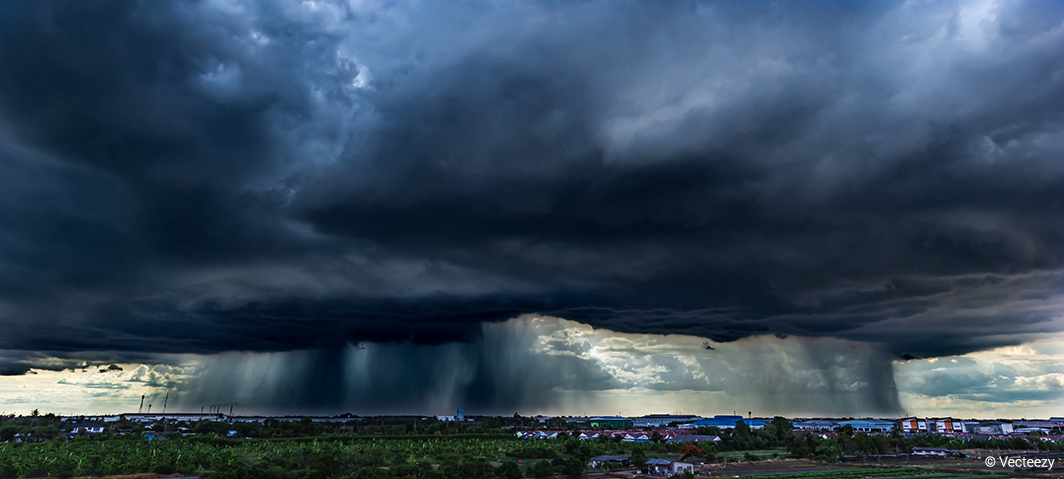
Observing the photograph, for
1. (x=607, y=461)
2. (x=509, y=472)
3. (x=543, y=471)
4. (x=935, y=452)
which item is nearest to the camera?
(x=509, y=472)

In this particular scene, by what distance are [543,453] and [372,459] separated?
48266 millimetres

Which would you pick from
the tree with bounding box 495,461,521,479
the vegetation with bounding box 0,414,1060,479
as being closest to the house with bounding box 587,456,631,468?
the vegetation with bounding box 0,414,1060,479

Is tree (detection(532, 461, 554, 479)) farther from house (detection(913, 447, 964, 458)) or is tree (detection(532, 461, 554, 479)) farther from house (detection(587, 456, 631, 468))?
house (detection(913, 447, 964, 458))

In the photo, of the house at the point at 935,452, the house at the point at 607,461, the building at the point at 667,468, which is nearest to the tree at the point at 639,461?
the building at the point at 667,468

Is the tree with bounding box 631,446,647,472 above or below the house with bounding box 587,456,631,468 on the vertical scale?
above

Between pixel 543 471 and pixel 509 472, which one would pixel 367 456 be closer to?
pixel 509 472

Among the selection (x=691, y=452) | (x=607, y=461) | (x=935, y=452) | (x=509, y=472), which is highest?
(x=509, y=472)

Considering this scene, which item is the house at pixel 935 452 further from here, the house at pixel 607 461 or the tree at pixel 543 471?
the tree at pixel 543 471

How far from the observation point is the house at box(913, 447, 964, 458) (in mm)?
146250

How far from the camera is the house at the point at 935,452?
480ft

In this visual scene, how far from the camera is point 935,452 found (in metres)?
150

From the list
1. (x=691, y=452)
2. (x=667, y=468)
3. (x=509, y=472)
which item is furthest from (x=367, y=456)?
(x=691, y=452)

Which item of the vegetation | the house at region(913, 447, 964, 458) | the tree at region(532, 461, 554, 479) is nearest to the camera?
the vegetation

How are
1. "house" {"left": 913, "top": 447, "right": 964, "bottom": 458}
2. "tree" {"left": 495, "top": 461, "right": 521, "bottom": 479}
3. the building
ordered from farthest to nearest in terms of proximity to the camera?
"house" {"left": 913, "top": 447, "right": 964, "bottom": 458} → the building → "tree" {"left": 495, "top": 461, "right": 521, "bottom": 479}
